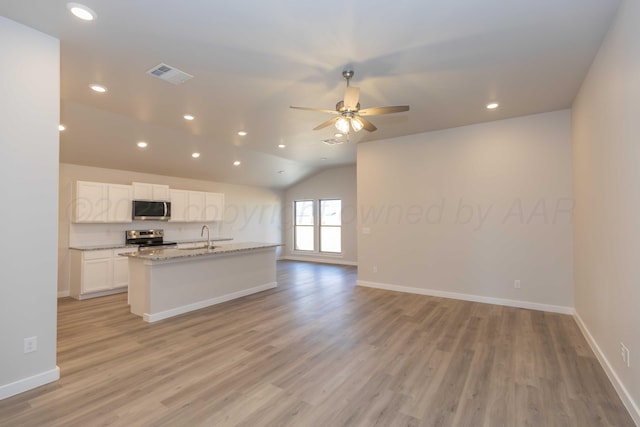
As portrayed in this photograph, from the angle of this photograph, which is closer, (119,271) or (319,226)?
(119,271)

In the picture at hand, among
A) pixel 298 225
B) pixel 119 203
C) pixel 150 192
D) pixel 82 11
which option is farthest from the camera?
pixel 298 225

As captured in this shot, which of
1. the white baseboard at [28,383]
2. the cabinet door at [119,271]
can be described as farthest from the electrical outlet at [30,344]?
the cabinet door at [119,271]

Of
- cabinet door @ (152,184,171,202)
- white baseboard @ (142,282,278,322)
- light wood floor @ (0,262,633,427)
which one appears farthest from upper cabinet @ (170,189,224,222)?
light wood floor @ (0,262,633,427)

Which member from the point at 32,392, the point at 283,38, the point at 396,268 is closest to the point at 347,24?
the point at 283,38

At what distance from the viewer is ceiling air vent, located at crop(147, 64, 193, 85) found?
9.93 feet

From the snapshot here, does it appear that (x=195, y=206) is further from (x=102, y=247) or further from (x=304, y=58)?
(x=304, y=58)

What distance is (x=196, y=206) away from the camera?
7258mm

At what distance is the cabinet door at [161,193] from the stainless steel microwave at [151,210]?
11 cm

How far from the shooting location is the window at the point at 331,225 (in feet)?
30.8

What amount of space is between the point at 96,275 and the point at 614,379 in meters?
6.89

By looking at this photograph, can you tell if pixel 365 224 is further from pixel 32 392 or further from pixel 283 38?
pixel 32 392

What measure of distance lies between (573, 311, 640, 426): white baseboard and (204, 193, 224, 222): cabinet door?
7243 mm

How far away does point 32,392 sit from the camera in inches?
92.1

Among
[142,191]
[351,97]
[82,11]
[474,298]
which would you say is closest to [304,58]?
[351,97]
